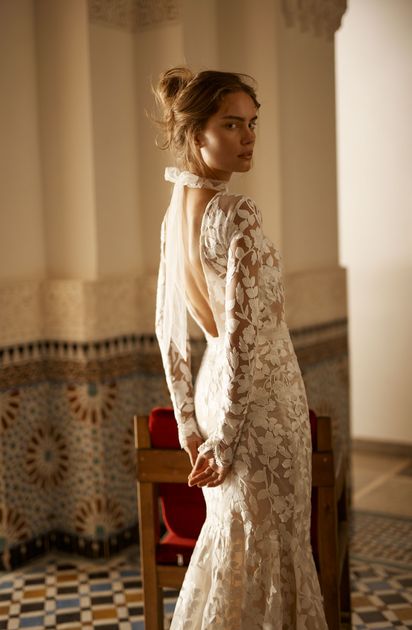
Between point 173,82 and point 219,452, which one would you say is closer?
point 219,452

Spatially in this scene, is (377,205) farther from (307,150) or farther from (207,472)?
(207,472)

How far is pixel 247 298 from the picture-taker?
225 cm

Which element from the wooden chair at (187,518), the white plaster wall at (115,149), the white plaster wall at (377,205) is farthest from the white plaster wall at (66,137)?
the white plaster wall at (377,205)

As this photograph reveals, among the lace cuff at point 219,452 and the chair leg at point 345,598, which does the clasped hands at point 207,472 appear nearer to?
the lace cuff at point 219,452

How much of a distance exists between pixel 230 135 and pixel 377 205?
3.87 m

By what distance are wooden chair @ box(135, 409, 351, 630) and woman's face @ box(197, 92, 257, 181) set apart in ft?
2.72

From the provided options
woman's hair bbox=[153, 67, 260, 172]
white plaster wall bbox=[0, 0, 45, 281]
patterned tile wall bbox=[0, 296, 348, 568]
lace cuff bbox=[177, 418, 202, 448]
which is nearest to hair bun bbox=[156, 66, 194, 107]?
woman's hair bbox=[153, 67, 260, 172]

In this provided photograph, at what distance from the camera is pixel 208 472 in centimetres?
237

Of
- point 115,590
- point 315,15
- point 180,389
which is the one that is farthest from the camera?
point 315,15

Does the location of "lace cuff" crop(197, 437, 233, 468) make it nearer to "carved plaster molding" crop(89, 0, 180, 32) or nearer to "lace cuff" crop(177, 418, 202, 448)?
"lace cuff" crop(177, 418, 202, 448)

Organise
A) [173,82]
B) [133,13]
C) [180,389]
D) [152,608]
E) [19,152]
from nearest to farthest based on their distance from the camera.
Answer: [173,82] → [180,389] → [152,608] → [19,152] → [133,13]

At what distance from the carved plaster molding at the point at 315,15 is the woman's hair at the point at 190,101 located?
204cm

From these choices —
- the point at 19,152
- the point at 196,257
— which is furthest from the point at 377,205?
the point at 196,257

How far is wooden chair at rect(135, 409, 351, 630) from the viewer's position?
2.60 metres
